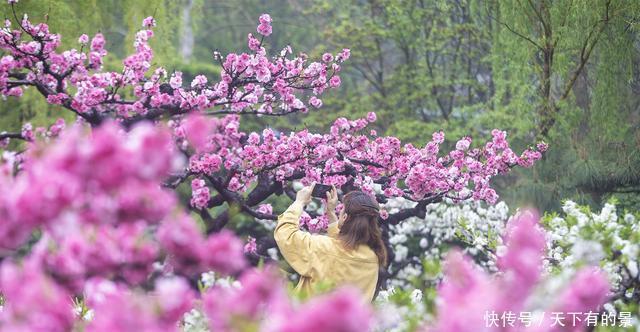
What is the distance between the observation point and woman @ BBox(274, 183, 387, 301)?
3.76 meters

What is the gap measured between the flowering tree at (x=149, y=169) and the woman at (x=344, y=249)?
536 mm

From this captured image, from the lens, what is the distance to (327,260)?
3775mm

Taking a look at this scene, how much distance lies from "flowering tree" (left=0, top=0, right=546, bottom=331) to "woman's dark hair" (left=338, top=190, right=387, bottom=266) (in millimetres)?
796

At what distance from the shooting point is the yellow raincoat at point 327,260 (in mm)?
3756

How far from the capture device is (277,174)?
17.9 ft

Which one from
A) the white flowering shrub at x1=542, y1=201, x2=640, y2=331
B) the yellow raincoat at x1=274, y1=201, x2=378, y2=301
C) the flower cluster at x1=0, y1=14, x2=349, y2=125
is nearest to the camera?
the white flowering shrub at x1=542, y1=201, x2=640, y2=331

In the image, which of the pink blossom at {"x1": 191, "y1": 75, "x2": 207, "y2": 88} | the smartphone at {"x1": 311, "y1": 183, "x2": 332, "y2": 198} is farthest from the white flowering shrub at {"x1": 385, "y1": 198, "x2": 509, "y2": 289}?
the pink blossom at {"x1": 191, "y1": 75, "x2": 207, "y2": 88}

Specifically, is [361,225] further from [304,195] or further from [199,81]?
[199,81]

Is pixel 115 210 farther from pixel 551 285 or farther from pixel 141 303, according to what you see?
pixel 551 285

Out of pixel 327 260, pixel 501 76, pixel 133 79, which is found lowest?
pixel 327 260

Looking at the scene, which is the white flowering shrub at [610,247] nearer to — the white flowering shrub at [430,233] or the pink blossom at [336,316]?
the pink blossom at [336,316]

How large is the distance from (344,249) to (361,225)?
0.15 metres

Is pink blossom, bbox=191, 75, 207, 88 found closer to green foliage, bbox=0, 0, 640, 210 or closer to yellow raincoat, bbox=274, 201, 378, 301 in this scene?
green foliage, bbox=0, 0, 640, 210

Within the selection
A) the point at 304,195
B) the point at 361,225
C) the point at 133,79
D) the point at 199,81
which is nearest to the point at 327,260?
the point at 361,225
